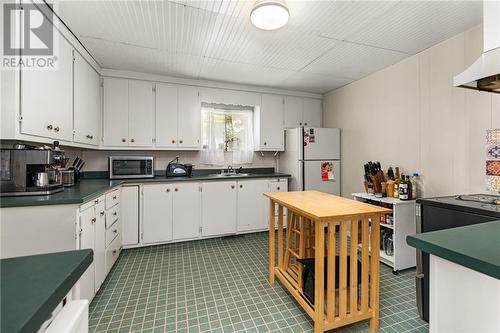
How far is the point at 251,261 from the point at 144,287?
1148mm

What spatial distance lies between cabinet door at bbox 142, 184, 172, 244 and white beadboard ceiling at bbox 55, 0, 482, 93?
1692 millimetres

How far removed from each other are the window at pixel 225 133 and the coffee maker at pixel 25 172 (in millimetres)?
2255

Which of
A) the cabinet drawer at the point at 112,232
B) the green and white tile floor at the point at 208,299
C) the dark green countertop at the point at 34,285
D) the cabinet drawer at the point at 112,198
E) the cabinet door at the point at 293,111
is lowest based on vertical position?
the green and white tile floor at the point at 208,299

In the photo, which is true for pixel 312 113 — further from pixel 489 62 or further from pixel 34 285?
pixel 34 285

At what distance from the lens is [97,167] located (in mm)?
3334

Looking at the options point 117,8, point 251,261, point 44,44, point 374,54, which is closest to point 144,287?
point 251,261

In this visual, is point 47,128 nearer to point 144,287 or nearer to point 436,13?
point 144,287

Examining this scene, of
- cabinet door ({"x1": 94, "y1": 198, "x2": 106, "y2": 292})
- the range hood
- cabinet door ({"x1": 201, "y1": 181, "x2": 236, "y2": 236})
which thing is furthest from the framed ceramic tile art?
cabinet door ({"x1": 94, "y1": 198, "x2": 106, "y2": 292})

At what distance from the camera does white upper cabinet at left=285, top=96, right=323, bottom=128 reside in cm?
A: 418

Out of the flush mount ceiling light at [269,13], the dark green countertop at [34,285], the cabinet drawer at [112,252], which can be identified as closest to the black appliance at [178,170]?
the cabinet drawer at [112,252]

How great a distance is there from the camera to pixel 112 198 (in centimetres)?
247

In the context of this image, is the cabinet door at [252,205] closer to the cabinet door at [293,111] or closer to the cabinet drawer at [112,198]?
the cabinet door at [293,111]

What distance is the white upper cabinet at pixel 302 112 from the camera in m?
4.18

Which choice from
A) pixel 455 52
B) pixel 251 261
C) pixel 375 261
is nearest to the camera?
pixel 375 261
